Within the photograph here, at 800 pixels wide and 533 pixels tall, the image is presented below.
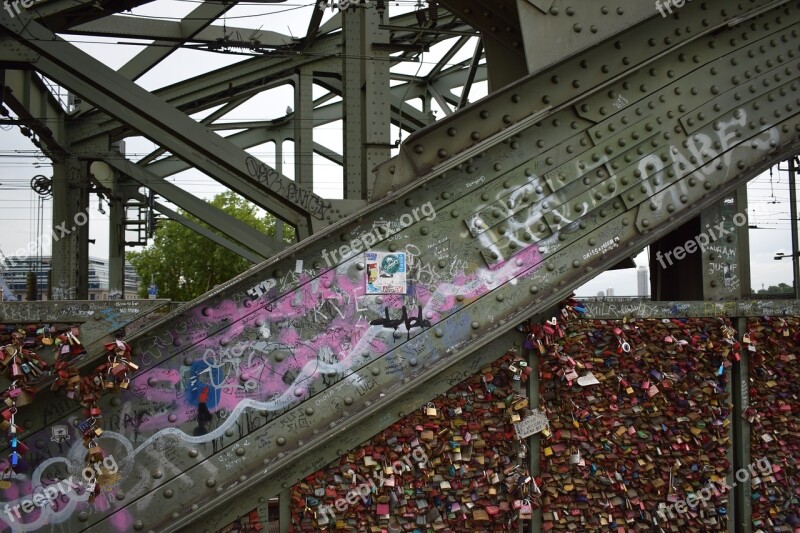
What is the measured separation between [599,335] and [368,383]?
6.55ft

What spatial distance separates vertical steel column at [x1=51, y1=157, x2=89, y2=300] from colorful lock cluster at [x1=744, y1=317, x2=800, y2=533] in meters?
18.1

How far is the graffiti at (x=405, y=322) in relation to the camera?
15.7ft

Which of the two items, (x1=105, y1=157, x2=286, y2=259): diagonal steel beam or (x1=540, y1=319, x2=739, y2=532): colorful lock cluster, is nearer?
(x1=540, y1=319, x2=739, y2=532): colorful lock cluster

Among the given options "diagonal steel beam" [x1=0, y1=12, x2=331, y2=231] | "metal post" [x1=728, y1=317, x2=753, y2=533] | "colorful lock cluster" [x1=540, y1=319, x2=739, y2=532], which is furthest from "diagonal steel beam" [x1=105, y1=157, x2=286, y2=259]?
"metal post" [x1=728, y1=317, x2=753, y2=533]

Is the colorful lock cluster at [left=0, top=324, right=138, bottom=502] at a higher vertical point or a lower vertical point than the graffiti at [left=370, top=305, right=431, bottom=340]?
lower

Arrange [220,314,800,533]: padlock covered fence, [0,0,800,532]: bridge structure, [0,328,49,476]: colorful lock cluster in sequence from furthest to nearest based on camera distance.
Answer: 1. [220,314,800,533]: padlock covered fence
2. [0,0,800,532]: bridge structure
3. [0,328,49,476]: colorful lock cluster

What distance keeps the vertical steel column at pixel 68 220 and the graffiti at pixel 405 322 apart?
55.0 ft

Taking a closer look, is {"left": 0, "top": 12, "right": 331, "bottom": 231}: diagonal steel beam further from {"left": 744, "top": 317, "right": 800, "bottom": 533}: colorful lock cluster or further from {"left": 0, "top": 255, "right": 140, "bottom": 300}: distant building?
{"left": 744, "top": 317, "right": 800, "bottom": 533}: colorful lock cluster

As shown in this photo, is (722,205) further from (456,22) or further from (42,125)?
(42,125)

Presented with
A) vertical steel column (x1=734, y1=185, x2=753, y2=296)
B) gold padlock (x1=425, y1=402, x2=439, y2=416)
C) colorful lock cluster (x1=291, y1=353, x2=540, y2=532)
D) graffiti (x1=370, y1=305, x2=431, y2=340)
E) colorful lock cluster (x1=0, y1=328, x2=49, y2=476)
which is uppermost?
vertical steel column (x1=734, y1=185, x2=753, y2=296)

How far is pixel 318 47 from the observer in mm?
16344

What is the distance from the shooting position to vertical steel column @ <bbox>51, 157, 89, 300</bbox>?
Result: 18984 millimetres

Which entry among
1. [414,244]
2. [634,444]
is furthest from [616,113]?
[634,444]

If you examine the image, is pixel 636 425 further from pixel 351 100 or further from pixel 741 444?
pixel 351 100
